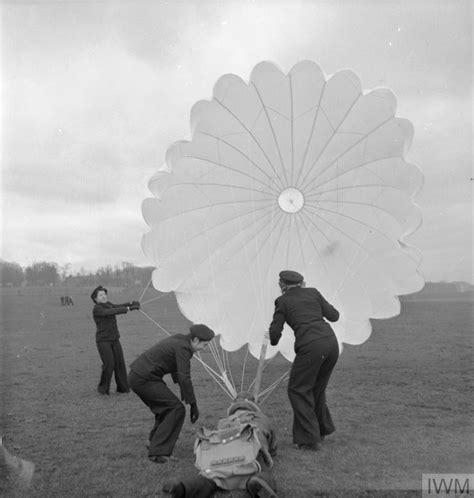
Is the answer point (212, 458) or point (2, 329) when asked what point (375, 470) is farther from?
point (2, 329)

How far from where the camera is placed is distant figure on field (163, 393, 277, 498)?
139 inches

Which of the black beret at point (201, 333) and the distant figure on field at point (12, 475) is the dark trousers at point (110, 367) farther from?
the distant figure on field at point (12, 475)

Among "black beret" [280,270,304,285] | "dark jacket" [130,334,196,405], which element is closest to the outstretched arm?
"black beret" [280,270,304,285]

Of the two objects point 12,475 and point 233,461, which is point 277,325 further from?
point 12,475

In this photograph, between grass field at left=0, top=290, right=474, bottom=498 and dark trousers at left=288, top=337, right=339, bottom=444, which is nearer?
grass field at left=0, top=290, right=474, bottom=498

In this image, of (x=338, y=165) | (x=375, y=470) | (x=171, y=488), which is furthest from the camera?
(x=338, y=165)

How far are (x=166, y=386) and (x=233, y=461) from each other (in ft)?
3.73

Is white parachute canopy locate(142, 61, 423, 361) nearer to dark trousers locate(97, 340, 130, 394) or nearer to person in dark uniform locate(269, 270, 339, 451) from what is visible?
dark trousers locate(97, 340, 130, 394)

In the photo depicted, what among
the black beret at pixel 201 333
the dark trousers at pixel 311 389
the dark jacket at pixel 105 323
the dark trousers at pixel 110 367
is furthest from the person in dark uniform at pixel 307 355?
the dark trousers at pixel 110 367

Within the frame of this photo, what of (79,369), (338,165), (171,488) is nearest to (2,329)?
(79,369)

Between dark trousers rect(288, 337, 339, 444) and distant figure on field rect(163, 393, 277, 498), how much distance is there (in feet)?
1.55

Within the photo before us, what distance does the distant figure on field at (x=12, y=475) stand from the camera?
147 inches

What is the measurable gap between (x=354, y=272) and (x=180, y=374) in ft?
10.4

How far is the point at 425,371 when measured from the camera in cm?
920
